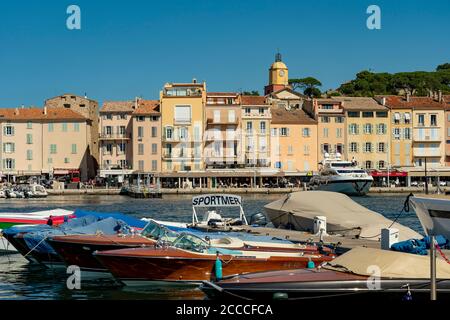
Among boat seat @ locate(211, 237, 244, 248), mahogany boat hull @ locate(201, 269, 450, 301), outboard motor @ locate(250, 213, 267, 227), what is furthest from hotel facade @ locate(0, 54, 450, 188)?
mahogany boat hull @ locate(201, 269, 450, 301)

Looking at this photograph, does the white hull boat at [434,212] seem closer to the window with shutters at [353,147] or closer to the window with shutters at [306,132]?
the window with shutters at [306,132]

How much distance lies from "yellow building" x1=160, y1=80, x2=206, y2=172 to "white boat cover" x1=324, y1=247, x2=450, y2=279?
224 ft

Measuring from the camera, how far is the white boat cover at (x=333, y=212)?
22.5m

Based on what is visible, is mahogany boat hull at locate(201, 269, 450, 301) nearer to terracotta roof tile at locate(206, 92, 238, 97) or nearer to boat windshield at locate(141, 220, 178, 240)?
boat windshield at locate(141, 220, 178, 240)

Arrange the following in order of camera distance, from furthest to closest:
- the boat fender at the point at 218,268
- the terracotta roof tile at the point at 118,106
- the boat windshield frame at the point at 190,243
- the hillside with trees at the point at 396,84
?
the hillside with trees at the point at 396,84
the terracotta roof tile at the point at 118,106
the boat windshield frame at the point at 190,243
the boat fender at the point at 218,268

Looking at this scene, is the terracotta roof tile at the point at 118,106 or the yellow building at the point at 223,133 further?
the terracotta roof tile at the point at 118,106

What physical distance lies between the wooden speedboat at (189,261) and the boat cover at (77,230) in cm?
330

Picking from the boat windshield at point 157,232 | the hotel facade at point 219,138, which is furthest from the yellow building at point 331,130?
the boat windshield at point 157,232

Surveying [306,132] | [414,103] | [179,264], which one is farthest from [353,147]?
[179,264]

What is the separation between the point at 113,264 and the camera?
54.6 ft

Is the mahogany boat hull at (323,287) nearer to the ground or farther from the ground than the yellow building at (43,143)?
nearer to the ground

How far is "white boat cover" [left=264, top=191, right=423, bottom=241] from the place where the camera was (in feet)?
73.8
